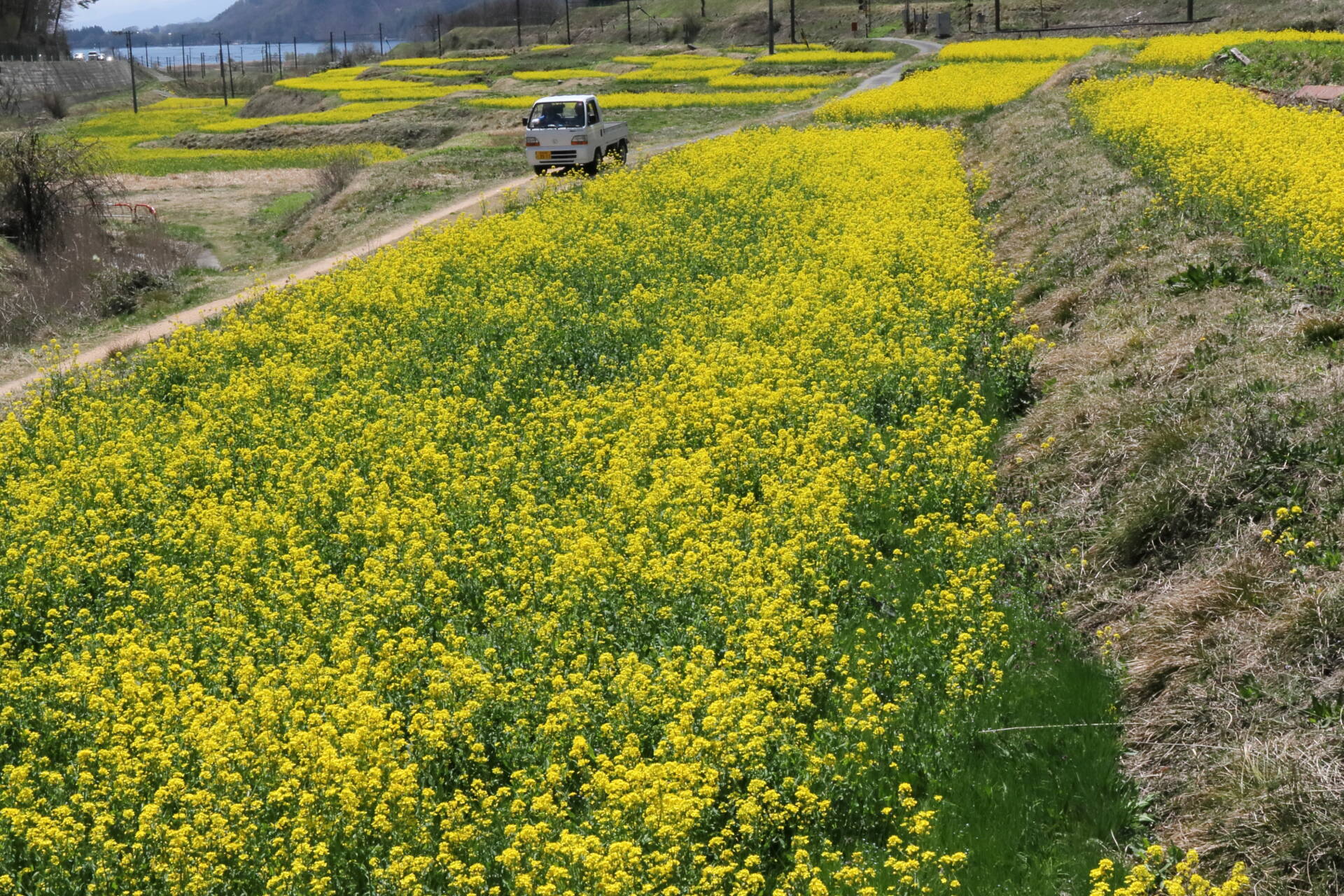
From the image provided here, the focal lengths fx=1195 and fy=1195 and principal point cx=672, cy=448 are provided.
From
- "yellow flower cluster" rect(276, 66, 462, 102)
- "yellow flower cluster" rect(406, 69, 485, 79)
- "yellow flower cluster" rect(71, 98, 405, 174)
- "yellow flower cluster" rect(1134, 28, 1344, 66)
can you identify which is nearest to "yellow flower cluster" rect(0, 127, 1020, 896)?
"yellow flower cluster" rect(71, 98, 405, 174)

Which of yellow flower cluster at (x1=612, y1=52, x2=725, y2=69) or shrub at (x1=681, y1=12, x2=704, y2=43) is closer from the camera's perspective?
yellow flower cluster at (x1=612, y1=52, x2=725, y2=69)

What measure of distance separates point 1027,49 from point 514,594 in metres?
61.4

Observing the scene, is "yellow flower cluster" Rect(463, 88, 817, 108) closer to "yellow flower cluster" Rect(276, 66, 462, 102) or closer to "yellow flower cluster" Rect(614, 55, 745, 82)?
"yellow flower cluster" Rect(614, 55, 745, 82)

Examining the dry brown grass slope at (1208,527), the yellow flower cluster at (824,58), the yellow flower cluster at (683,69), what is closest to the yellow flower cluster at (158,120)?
the yellow flower cluster at (683,69)

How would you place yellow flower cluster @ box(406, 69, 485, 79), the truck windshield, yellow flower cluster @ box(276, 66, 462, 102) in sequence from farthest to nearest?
1. yellow flower cluster @ box(406, 69, 485, 79)
2. yellow flower cluster @ box(276, 66, 462, 102)
3. the truck windshield

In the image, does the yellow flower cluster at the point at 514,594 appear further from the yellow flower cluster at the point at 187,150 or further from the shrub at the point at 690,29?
the shrub at the point at 690,29

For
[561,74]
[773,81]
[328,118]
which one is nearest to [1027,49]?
[773,81]

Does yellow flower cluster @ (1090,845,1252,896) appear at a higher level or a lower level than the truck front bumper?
lower

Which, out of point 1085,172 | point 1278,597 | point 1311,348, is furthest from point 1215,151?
point 1278,597

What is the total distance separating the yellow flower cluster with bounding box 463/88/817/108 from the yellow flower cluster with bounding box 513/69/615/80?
14638 millimetres

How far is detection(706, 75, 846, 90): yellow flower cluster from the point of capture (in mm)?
63750

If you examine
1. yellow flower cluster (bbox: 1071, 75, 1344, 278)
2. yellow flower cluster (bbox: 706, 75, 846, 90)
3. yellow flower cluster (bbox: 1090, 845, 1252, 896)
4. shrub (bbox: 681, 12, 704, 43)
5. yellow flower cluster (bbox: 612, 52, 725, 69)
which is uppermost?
shrub (bbox: 681, 12, 704, 43)

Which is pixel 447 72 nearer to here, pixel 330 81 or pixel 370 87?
pixel 370 87

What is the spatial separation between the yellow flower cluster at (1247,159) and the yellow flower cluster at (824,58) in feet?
171
